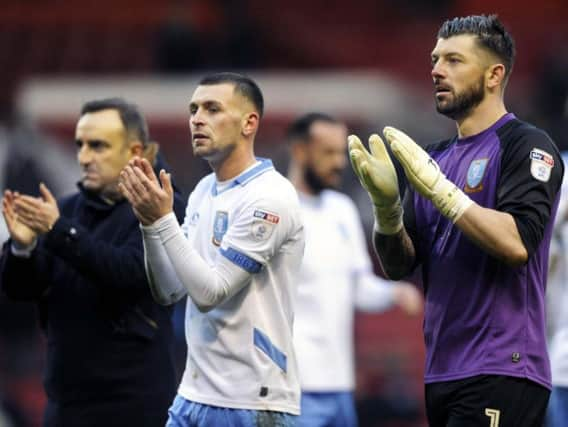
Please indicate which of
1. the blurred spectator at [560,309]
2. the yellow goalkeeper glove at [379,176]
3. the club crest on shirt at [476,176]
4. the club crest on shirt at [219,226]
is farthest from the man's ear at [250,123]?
the blurred spectator at [560,309]

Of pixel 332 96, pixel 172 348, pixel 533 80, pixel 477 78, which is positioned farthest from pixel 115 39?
pixel 477 78

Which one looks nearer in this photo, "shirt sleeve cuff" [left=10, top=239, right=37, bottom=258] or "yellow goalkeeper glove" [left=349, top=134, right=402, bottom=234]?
"yellow goalkeeper glove" [left=349, top=134, right=402, bottom=234]

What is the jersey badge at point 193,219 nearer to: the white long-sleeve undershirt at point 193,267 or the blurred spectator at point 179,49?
the white long-sleeve undershirt at point 193,267

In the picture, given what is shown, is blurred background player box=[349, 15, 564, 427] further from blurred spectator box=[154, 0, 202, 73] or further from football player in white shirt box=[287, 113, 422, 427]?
blurred spectator box=[154, 0, 202, 73]

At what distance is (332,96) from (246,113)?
1282cm

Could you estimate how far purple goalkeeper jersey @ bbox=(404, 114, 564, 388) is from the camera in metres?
4.98

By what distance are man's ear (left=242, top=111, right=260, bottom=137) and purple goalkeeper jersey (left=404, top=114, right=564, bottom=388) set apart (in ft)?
3.13

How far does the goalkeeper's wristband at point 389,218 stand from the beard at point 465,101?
400mm

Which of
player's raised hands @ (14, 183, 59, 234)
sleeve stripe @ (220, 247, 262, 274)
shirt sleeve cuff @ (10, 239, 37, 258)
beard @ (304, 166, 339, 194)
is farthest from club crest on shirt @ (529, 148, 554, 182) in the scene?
beard @ (304, 166, 339, 194)

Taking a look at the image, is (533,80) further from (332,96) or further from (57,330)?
(57,330)

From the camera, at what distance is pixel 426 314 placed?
17.5 ft

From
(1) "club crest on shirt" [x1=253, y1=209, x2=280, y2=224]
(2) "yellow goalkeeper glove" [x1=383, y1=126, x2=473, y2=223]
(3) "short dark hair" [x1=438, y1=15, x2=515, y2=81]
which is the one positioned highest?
(3) "short dark hair" [x1=438, y1=15, x2=515, y2=81]

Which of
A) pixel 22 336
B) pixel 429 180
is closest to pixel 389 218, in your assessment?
pixel 429 180

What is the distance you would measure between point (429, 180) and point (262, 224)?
840 mm
